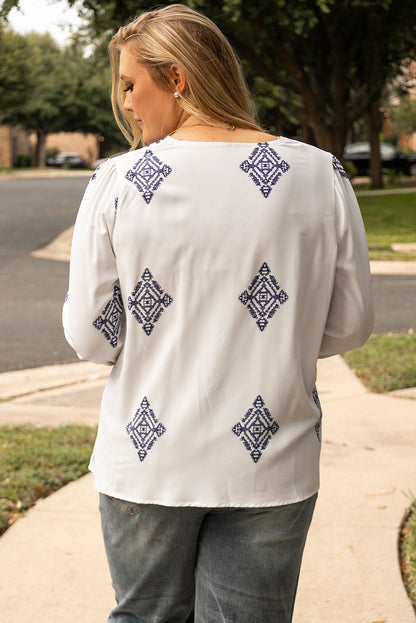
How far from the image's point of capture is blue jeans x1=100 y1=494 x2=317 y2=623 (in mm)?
1642

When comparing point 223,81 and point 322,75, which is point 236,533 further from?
point 322,75

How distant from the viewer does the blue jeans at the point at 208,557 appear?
1.64m

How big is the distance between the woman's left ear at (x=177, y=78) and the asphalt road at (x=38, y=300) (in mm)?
5412

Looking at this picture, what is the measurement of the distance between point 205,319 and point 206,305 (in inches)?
1.1

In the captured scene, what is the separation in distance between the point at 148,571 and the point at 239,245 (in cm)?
69

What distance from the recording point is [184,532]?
1.65 meters

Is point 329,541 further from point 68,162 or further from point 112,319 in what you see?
point 68,162

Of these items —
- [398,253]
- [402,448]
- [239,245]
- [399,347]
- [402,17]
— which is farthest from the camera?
[402,17]

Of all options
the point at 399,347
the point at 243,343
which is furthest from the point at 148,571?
the point at 399,347

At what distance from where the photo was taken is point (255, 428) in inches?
63.1

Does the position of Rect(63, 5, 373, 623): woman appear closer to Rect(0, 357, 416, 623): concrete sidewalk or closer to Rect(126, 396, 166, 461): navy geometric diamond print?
Rect(126, 396, 166, 461): navy geometric diamond print

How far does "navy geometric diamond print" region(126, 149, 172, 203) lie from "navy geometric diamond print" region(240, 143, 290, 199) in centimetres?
16

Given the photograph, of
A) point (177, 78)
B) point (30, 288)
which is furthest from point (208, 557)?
point (30, 288)

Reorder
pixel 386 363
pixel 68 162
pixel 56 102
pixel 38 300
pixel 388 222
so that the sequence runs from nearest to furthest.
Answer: pixel 386 363 < pixel 38 300 < pixel 388 222 < pixel 68 162 < pixel 56 102
